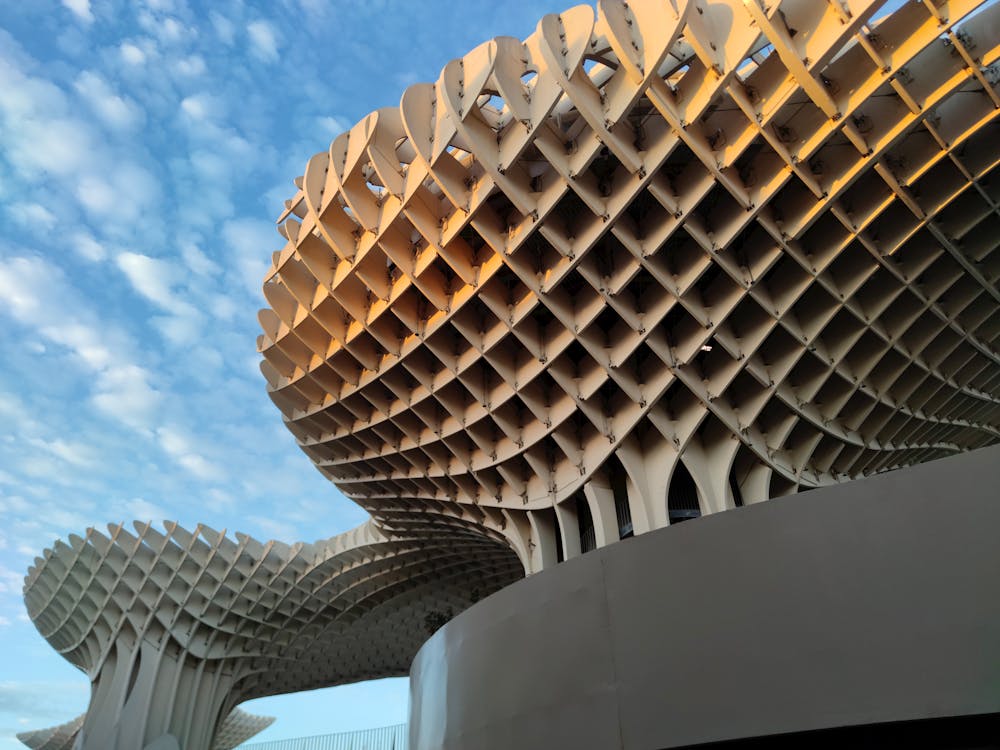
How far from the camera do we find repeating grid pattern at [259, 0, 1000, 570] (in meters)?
14.6

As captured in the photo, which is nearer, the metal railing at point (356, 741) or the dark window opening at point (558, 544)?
the dark window opening at point (558, 544)

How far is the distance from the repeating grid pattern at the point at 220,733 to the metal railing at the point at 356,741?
15021 mm

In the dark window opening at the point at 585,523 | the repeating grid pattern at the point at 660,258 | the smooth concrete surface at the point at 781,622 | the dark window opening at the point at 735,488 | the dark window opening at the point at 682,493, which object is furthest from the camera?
the dark window opening at the point at 585,523

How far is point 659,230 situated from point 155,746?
121 ft

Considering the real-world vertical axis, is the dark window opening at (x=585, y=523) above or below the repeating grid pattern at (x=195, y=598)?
below

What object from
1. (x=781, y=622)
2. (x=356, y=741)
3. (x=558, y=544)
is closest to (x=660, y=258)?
(x=558, y=544)

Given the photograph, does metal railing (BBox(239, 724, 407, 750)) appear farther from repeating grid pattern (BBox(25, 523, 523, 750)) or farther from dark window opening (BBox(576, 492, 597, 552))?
dark window opening (BBox(576, 492, 597, 552))

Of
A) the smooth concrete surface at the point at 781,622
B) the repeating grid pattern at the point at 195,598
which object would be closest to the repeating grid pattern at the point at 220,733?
the repeating grid pattern at the point at 195,598

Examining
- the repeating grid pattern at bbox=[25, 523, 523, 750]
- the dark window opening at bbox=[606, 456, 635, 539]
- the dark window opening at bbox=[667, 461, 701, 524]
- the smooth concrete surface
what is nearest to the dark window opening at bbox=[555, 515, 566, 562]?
the dark window opening at bbox=[606, 456, 635, 539]

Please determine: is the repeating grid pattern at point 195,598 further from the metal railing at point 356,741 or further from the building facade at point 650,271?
the building facade at point 650,271

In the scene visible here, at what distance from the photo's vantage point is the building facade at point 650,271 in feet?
48.0

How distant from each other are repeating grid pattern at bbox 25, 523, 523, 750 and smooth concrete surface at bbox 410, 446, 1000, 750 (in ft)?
98.2

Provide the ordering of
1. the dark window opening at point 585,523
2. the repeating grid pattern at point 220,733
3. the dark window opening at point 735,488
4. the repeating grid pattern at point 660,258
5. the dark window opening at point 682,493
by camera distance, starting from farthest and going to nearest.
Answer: the repeating grid pattern at point 220,733 → the dark window opening at point 585,523 → the dark window opening at point 682,493 → the dark window opening at point 735,488 → the repeating grid pattern at point 660,258

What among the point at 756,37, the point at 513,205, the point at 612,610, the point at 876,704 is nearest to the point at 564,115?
the point at 513,205
